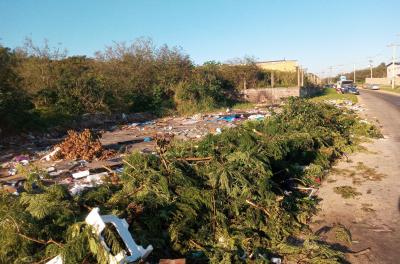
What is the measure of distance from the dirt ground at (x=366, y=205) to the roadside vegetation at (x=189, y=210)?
324 mm

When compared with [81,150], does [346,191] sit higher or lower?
lower

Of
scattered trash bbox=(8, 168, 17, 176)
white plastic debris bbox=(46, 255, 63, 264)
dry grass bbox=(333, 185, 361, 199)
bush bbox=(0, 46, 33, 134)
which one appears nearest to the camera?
white plastic debris bbox=(46, 255, 63, 264)

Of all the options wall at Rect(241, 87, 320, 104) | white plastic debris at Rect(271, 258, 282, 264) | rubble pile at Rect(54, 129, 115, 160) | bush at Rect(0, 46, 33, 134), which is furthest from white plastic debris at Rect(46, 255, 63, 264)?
wall at Rect(241, 87, 320, 104)

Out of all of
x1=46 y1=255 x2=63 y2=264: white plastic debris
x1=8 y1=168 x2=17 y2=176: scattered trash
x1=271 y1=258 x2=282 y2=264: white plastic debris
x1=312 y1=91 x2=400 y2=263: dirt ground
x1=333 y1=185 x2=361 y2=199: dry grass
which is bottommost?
x1=312 y1=91 x2=400 y2=263: dirt ground

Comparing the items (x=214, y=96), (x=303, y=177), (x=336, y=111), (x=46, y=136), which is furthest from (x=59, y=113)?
(x=303, y=177)

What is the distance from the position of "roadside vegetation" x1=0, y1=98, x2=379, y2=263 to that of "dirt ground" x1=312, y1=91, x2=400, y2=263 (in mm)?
324

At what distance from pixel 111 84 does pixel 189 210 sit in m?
18.9

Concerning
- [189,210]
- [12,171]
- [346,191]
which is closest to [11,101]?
[12,171]

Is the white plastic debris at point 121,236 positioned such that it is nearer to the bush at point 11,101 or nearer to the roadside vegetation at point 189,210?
the roadside vegetation at point 189,210

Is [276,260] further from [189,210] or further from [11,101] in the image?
[11,101]

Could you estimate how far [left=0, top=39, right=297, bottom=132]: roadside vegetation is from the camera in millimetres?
16964

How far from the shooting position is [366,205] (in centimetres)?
652

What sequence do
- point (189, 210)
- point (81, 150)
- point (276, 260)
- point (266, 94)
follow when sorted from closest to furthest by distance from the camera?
1. point (276, 260)
2. point (189, 210)
3. point (81, 150)
4. point (266, 94)

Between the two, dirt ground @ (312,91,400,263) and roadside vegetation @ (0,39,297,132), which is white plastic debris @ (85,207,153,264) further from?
roadside vegetation @ (0,39,297,132)
